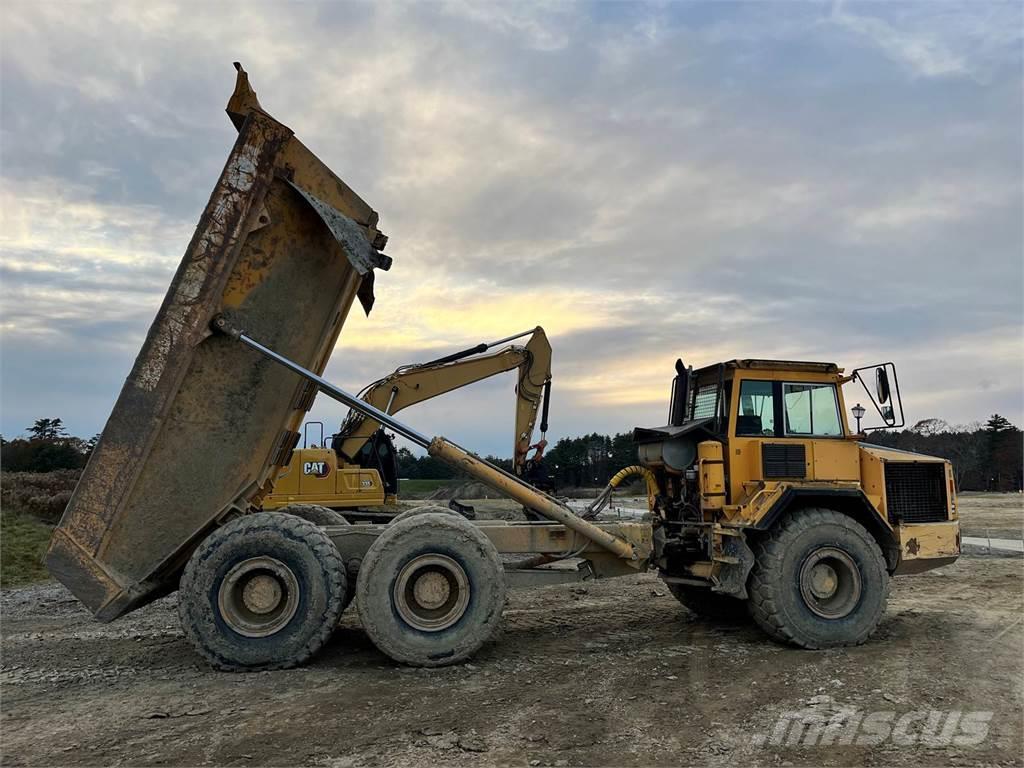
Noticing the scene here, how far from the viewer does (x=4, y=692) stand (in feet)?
18.9

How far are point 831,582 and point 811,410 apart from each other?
1.74 m

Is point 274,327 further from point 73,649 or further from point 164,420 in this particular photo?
point 73,649

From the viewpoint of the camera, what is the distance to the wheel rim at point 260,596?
6.14 m

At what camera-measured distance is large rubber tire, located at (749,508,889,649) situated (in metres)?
6.82

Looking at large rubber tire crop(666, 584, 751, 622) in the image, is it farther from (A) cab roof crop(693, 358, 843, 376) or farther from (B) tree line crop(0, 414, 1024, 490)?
(B) tree line crop(0, 414, 1024, 490)

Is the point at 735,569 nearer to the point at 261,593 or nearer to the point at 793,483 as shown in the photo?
the point at 793,483

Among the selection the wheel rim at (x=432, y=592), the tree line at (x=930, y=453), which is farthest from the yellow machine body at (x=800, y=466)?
the tree line at (x=930, y=453)

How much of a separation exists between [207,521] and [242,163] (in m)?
3.12

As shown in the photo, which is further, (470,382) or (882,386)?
(470,382)

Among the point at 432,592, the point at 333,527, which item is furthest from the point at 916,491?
the point at 333,527

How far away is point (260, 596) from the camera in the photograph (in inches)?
243

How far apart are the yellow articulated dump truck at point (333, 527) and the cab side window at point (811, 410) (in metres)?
0.02

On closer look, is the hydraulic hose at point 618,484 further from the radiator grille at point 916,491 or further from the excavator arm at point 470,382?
the excavator arm at point 470,382

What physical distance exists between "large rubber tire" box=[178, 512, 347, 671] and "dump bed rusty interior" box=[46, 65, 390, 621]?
46 centimetres
